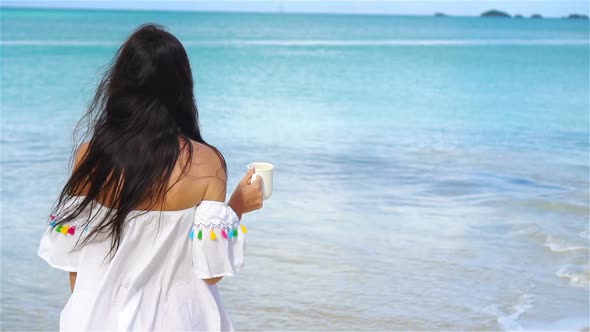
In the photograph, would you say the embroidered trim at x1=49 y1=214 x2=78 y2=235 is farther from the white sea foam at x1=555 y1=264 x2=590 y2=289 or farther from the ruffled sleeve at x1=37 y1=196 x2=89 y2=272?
the white sea foam at x1=555 y1=264 x2=590 y2=289

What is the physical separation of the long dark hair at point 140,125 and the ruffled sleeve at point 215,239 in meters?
0.11

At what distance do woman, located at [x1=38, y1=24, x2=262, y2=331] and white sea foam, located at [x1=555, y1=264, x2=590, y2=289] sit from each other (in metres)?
3.04

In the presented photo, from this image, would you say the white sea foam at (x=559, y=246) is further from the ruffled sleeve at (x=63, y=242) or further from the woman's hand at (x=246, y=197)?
the ruffled sleeve at (x=63, y=242)

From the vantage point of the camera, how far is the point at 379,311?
4172mm

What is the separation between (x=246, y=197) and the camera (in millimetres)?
2150

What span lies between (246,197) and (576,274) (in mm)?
3121

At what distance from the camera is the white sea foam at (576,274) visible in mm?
4559

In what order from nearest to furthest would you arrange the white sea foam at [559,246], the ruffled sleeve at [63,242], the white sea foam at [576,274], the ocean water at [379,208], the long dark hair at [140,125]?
1. the long dark hair at [140,125]
2. the ruffled sleeve at [63,242]
3. the ocean water at [379,208]
4. the white sea foam at [576,274]
5. the white sea foam at [559,246]

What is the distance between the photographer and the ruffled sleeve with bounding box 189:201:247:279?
6.34ft

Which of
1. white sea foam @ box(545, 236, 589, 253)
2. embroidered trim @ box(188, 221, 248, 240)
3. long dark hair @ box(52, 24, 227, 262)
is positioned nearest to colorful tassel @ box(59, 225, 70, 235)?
long dark hair @ box(52, 24, 227, 262)

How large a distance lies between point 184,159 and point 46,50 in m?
23.6

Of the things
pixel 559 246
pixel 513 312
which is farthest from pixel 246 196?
pixel 559 246

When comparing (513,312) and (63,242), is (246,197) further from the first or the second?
(513,312)

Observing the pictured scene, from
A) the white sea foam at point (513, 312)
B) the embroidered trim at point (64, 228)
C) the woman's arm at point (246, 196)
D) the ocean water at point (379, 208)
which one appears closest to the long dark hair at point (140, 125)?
the embroidered trim at point (64, 228)
